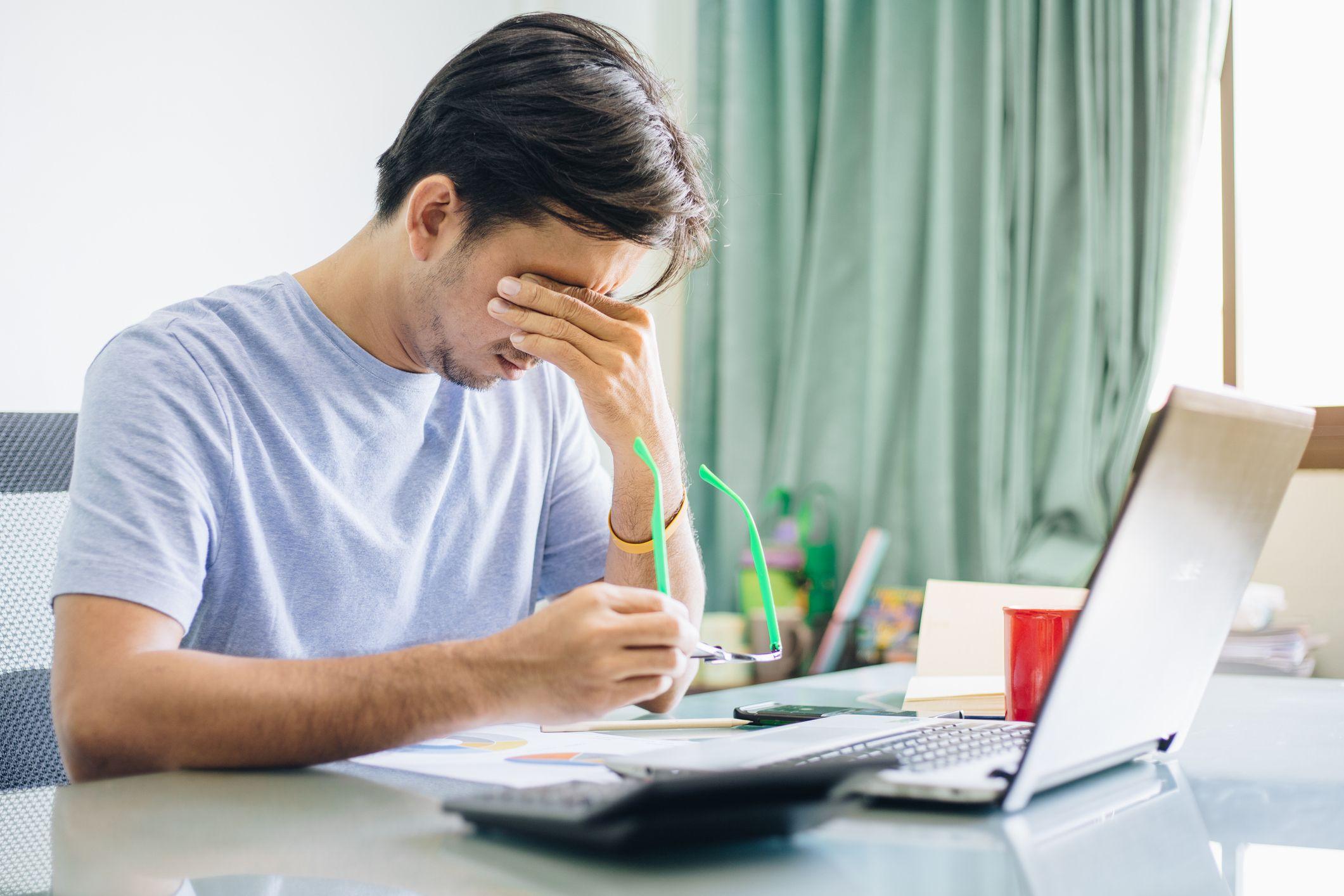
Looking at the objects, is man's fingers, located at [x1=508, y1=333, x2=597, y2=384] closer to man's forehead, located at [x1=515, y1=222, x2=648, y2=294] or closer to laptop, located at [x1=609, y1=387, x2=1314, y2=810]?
man's forehead, located at [x1=515, y1=222, x2=648, y2=294]

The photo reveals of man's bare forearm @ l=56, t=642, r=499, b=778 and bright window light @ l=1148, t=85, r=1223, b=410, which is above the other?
bright window light @ l=1148, t=85, r=1223, b=410

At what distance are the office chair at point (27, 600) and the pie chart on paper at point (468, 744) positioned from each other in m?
0.29

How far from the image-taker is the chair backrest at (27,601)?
849 millimetres

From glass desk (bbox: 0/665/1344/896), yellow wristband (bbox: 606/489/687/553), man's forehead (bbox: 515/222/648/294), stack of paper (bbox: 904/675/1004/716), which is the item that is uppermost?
man's forehead (bbox: 515/222/648/294)

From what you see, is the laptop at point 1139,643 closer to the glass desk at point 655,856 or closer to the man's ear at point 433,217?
the glass desk at point 655,856

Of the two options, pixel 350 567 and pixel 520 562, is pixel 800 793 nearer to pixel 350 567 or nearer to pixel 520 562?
pixel 350 567

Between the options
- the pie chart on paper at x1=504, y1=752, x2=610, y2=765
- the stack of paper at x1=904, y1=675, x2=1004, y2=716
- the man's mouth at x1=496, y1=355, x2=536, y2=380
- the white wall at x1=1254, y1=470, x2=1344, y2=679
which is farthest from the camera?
the white wall at x1=1254, y1=470, x2=1344, y2=679

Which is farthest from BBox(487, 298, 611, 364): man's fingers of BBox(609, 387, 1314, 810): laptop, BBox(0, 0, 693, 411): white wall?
BBox(0, 0, 693, 411): white wall

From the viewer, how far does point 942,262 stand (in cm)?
228

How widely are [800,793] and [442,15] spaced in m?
2.20

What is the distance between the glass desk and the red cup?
0.14 m

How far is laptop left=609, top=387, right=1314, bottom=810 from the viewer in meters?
0.52

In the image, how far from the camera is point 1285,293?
2193 millimetres

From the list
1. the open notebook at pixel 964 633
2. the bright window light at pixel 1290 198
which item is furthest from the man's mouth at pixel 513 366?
the bright window light at pixel 1290 198
